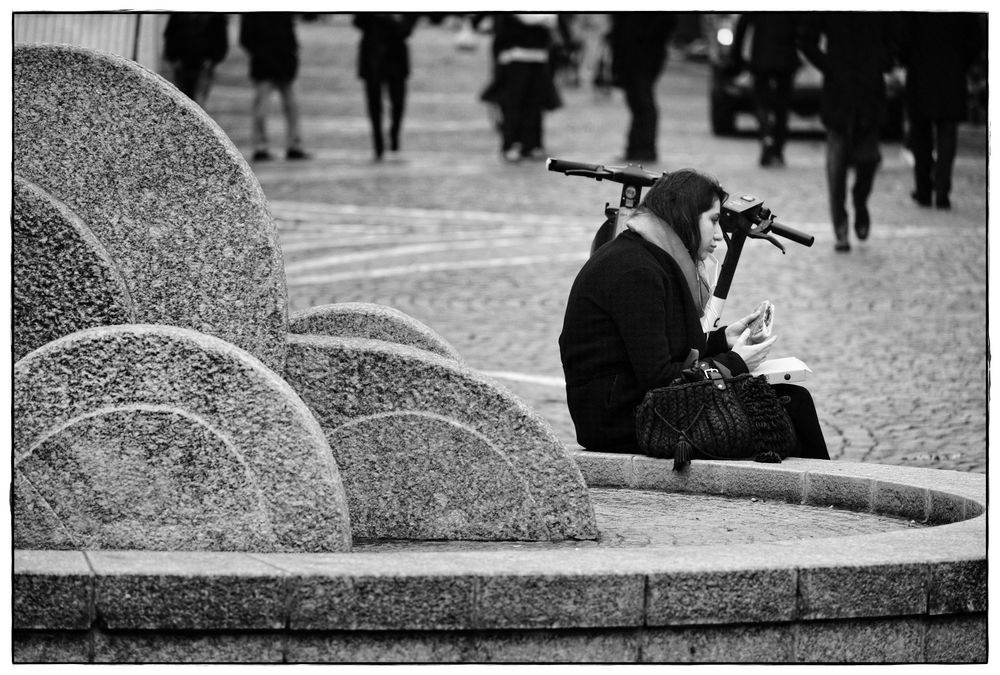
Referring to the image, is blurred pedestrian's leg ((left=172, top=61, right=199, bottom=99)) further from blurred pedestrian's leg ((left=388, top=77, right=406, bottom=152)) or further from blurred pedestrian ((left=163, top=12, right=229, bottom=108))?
blurred pedestrian's leg ((left=388, top=77, right=406, bottom=152))

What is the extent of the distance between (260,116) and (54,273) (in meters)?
13.3

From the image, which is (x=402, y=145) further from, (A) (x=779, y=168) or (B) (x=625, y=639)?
(B) (x=625, y=639)

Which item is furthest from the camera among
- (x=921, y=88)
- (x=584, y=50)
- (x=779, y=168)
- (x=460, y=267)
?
(x=584, y=50)

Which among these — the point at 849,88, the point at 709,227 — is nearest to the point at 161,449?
the point at 709,227

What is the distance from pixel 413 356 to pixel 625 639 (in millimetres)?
989

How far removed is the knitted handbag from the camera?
5.30 meters

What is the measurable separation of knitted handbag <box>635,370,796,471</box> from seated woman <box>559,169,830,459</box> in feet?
0.23

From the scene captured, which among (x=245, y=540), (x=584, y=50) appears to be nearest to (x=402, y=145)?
(x=245, y=540)

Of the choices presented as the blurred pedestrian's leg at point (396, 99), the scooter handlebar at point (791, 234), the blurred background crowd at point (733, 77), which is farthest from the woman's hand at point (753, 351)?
the blurred pedestrian's leg at point (396, 99)

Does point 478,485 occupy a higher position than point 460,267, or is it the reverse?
point 478,485

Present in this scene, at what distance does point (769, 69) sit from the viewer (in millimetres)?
17000

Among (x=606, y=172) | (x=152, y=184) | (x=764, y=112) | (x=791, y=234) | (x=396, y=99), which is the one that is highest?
(x=152, y=184)

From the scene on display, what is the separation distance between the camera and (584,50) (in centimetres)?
3750

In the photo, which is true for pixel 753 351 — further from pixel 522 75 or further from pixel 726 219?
pixel 522 75
